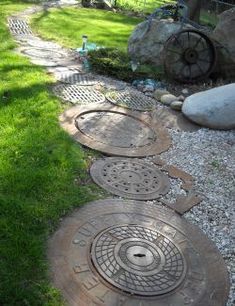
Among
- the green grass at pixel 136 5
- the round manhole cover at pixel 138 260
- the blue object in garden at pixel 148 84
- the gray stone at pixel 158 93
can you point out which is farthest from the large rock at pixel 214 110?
the green grass at pixel 136 5

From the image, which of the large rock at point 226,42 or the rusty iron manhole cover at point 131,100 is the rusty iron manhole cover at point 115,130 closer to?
the rusty iron manhole cover at point 131,100

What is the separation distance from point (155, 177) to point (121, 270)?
5.60 ft

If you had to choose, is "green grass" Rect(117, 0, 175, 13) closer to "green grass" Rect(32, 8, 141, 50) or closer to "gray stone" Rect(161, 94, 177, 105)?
"green grass" Rect(32, 8, 141, 50)

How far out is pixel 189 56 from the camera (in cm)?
819

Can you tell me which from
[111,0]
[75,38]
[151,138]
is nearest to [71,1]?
[111,0]

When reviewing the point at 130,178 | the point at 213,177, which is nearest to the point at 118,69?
the point at 213,177

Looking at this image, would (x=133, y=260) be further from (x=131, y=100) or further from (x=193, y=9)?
(x=193, y=9)

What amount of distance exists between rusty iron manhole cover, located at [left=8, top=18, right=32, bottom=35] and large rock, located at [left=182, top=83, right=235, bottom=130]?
5.44 meters

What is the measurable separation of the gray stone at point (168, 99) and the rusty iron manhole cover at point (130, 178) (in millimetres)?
2237

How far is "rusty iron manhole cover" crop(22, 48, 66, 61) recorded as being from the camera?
872cm

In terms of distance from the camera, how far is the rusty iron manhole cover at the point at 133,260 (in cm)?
340

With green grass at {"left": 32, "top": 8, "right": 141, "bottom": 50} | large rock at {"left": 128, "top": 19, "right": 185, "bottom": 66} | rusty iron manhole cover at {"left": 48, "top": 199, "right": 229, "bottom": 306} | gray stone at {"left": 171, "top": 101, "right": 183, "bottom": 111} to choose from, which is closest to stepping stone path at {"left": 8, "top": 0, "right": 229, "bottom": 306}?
rusty iron manhole cover at {"left": 48, "top": 199, "right": 229, "bottom": 306}

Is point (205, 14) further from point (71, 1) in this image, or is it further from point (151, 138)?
point (151, 138)

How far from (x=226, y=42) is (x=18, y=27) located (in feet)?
17.5
